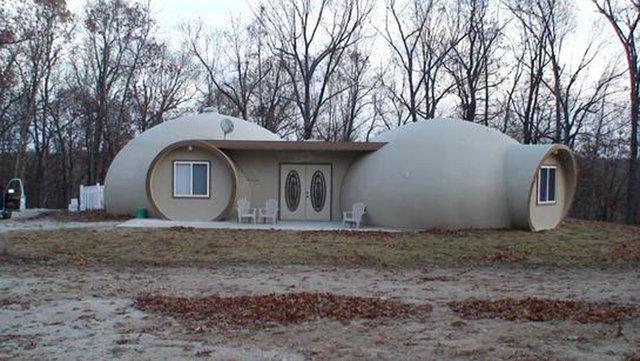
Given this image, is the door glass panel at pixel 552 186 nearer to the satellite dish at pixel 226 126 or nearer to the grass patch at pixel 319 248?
the grass patch at pixel 319 248

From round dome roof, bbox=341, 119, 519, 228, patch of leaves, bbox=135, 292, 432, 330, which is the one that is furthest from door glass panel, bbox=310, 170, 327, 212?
patch of leaves, bbox=135, 292, 432, 330

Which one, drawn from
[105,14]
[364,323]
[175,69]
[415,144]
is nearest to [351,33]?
[175,69]

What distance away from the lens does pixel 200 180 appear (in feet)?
70.3

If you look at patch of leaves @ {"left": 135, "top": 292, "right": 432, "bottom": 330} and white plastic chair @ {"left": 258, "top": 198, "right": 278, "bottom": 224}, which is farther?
white plastic chair @ {"left": 258, "top": 198, "right": 278, "bottom": 224}

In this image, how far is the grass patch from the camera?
12961 millimetres

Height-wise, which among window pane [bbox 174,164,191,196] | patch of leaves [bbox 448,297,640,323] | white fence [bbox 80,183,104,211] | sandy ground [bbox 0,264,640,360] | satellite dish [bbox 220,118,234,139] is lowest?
sandy ground [bbox 0,264,640,360]

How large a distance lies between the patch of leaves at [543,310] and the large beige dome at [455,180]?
10.6 meters

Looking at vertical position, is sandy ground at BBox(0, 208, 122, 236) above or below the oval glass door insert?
below

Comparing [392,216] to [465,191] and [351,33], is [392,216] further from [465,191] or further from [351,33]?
[351,33]

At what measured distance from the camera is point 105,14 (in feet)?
131

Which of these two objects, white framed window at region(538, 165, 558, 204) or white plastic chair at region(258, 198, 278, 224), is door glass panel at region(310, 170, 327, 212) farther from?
white framed window at region(538, 165, 558, 204)

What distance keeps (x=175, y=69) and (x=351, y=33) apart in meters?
11.8

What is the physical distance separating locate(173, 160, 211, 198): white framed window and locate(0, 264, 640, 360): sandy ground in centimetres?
1062

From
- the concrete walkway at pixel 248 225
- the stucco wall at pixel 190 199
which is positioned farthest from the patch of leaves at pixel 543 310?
the stucco wall at pixel 190 199
